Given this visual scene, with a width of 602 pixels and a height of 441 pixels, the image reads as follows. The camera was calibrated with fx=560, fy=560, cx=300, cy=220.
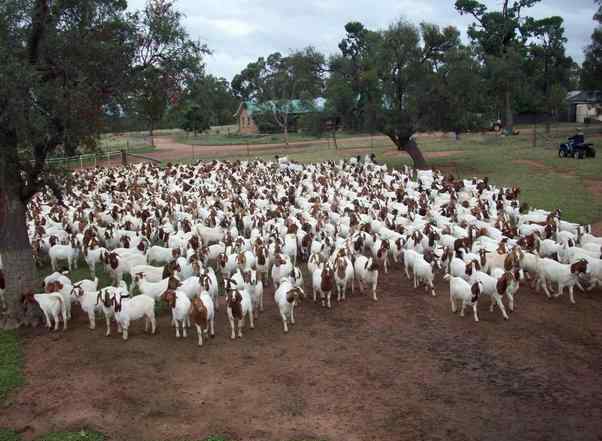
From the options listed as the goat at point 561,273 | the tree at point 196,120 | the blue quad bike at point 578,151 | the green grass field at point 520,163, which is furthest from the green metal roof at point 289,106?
the goat at point 561,273

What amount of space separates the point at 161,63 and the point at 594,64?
46487 millimetres

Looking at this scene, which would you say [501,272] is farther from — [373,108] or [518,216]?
[373,108]

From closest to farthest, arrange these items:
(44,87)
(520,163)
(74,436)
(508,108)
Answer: (74,436) → (44,87) → (520,163) → (508,108)

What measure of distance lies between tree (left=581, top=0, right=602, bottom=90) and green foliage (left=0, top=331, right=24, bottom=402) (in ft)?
166

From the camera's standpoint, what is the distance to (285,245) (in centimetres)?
1598

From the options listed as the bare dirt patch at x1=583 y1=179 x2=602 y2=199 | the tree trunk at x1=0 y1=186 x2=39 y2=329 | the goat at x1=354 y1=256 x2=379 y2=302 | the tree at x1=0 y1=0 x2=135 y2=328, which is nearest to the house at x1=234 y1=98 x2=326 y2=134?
the bare dirt patch at x1=583 y1=179 x2=602 y2=199

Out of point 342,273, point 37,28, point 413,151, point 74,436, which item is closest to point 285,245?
point 342,273

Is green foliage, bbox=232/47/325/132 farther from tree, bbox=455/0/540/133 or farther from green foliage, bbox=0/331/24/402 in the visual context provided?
green foliage, bbox=0/331/24/402

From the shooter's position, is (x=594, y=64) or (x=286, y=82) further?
(x=286, y=82)

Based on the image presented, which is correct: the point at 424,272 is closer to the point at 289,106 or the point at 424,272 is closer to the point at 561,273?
the point at 561,273

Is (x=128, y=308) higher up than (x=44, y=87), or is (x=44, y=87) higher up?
(x=44, y=87)

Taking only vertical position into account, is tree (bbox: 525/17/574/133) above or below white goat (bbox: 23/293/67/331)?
above

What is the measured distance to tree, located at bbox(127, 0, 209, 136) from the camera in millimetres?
13133

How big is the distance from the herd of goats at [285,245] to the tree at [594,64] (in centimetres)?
3099
